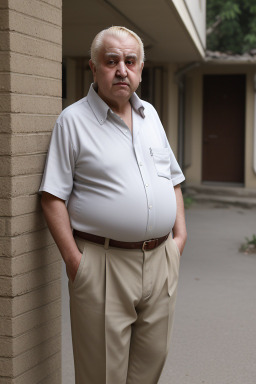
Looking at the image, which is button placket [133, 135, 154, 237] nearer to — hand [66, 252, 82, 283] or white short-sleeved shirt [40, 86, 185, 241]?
white short-sleeved shirt [40, 86, 185, 241]

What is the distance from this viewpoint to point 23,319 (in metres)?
2.87

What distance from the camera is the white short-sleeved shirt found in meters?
2.67

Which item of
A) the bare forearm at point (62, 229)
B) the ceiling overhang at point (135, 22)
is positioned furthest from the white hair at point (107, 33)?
the ceiling overhang at point (135, 22)

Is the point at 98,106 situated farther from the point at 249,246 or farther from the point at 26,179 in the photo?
the point at 249,246

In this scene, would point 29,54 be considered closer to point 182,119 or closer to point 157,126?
point 157,126

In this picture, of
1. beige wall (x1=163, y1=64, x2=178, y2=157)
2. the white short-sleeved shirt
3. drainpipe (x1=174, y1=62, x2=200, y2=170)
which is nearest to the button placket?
the white short-sleeved shirt

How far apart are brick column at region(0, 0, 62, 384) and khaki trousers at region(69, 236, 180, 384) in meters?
0.23

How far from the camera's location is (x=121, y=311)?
278 centimetres

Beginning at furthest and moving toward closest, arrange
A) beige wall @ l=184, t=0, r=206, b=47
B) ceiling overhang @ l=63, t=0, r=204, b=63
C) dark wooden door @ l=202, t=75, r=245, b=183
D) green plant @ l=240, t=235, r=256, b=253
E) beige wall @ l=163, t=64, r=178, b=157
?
dark wooden door @ l=202, t=75, r=245, b=183
beige wall @ l=163, t=64, r=178, b=157
beige wall @ l=184, t=0, r=206, b=47
green plant @ l=240, t=235, r=256, b=253
ceiling overhang @ l=63, t=0, r=204, b=63

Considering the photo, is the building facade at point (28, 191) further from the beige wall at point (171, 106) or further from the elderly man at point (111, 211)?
the beige wall at point (171, 106)

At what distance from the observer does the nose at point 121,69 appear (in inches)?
105

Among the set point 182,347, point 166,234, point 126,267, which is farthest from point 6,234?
point 182,347

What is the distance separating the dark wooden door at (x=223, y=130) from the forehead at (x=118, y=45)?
506 inches

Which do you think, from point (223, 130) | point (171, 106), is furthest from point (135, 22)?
point (223, 130)
